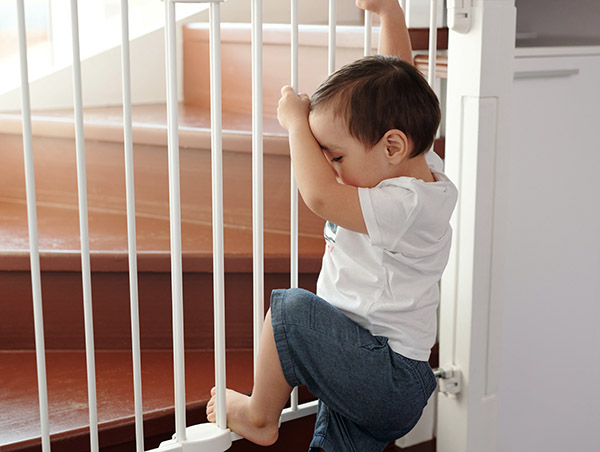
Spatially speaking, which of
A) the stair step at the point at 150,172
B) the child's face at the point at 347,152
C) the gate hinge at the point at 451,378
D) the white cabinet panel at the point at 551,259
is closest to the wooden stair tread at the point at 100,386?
the stair step at the point at 150,172

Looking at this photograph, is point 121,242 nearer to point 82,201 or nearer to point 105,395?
point 105,395

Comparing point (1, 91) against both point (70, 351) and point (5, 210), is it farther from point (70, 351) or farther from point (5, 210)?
point (70, 351)

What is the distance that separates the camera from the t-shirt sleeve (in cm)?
109

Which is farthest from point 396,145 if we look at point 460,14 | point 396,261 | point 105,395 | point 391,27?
point 105,395

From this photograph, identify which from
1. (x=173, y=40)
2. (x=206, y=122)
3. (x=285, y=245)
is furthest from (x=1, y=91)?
(x=173, y=40)

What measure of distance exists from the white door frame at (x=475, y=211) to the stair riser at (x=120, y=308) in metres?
0.33

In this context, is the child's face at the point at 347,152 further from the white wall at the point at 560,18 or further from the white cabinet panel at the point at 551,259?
the white wall at the point at 560,18

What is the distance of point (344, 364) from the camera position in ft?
3.78

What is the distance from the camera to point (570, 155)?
5.56 ft

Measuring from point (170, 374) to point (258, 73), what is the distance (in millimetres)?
626

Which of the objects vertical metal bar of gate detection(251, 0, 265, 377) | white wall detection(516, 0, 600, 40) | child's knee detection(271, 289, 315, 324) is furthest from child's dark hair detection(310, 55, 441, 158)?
white wall detection(516, 0, 600, 40)

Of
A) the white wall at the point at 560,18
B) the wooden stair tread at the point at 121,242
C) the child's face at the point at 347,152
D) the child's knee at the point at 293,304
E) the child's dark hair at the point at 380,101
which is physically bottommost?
the child's knee at the point at 293,304

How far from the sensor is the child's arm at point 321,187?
110 centimetres

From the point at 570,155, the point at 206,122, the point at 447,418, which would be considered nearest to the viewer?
the point at 447,418
